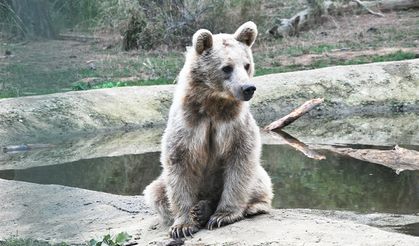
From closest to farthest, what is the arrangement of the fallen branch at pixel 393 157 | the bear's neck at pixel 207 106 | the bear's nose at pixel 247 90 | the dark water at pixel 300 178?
1. the bear's nose at pixel 247 90
2. the bear's neck at pixel 207 106
3. the dark water at pixel 300 178
4. the fallen branch at pixel 393 157

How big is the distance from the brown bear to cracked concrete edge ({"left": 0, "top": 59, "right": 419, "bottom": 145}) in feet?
17.0

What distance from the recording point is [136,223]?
5.96 meters

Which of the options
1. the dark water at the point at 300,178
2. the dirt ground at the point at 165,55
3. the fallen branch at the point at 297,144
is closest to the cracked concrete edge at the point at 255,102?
the dirt ground at the point at 165,55

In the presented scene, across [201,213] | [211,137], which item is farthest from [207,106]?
[201,213]

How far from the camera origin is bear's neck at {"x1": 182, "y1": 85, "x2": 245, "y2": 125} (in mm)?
5266

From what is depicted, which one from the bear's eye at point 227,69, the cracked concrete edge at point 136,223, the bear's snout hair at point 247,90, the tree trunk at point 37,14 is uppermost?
the tree trunk at point 37,14

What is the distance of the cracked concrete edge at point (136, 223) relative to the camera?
474 cm

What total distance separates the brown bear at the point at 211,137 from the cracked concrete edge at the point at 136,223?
17 cm

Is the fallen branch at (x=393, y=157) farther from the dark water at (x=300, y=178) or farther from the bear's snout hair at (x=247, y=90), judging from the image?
the bear's snout hair at (x=247, y=90)

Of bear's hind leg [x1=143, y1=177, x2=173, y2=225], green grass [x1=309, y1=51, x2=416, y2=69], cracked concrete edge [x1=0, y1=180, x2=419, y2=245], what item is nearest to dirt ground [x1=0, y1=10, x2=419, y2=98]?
green grass [x1=309, y1=51, x2=416, y2=69]

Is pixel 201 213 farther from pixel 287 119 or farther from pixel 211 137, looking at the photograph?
pixel 287 119

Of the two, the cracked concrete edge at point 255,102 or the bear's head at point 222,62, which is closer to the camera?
the bear's head at point 222,62

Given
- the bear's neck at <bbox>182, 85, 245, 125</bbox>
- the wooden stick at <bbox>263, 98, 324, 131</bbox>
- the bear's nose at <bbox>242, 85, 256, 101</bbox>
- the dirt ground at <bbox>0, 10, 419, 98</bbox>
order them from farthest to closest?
the dirt ground at <bbox>0, 10, 419, 98</bbox> < the wooden stick at <bbox>263, 98, 324, 131</bbox> < the bear's neck at <bbox>182, 85, 245, 125</bbox> < the bear's nose at <bbox>242, 85, 256, 101</bbox>

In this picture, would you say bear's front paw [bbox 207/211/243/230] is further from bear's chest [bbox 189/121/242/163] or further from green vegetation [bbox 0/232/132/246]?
green vegetation [bbox 0/232/132/246]
